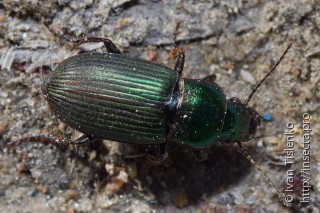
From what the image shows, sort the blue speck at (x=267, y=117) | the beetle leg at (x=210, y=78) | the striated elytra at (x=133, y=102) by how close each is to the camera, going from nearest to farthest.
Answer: the striated elytra at (x=133, y=102)
the beetle leg at (x=210, y=78)
the blue speck at (x=267, y=117)

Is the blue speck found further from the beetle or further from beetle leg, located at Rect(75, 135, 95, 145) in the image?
beetle leg, located at Rect(75, 135, 95, 145)

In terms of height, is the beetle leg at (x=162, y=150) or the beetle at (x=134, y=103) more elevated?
the beetle at (x=134, y=103)

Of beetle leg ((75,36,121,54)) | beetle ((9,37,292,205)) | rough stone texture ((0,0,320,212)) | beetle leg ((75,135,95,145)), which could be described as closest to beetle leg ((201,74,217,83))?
beetle ((9,37,292,205))

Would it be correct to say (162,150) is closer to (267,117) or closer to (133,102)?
(133,102)

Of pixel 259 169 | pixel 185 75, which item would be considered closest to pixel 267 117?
pixel 259 169

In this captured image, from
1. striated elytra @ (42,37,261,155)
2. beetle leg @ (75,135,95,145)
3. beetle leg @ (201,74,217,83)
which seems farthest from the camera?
beetle leg @ (201,74,217,83)

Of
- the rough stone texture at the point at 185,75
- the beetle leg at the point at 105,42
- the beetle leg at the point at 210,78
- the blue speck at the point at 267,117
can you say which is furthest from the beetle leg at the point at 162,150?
the blue speck at the point at 267,117

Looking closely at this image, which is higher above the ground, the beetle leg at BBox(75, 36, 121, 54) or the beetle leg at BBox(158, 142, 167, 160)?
the beetle leg at BBox(75, 36, 121, 54)

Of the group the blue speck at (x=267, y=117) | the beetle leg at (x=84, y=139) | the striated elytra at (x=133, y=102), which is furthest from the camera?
the blue speck at (x=267, y=117)

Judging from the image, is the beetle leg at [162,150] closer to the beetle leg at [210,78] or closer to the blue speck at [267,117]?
the beetle leg at [210,78]
